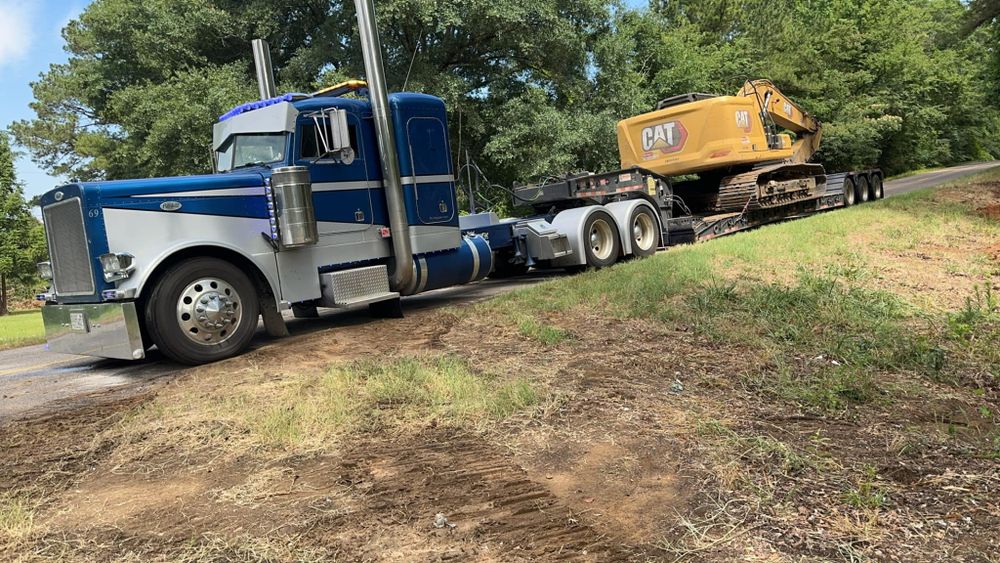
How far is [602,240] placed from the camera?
1190cm

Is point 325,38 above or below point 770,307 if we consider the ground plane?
above

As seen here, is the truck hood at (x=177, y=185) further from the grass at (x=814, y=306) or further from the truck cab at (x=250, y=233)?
the grass at (x=814, y=306)

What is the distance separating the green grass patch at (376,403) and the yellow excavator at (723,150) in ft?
34.2

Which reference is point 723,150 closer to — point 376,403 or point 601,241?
point 601,241

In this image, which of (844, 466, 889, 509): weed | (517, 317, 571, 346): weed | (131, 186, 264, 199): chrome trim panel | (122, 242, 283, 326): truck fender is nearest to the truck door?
(131, 186, 264, 199): chrome trim panel

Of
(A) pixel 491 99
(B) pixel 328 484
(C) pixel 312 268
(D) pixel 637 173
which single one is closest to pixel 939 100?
(A) pixel 491 99

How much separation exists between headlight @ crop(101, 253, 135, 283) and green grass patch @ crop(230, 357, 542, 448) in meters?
2.20

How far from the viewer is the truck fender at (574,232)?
1112 centimetres

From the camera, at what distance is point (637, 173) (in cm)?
1302

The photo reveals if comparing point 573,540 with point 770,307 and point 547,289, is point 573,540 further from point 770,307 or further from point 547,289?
point 547,289

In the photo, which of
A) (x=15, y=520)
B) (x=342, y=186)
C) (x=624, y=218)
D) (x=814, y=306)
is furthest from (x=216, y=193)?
(x=624, y=218)

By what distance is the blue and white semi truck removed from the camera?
6031 millimetres

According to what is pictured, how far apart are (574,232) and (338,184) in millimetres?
4688

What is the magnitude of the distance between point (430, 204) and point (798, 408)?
568cm
